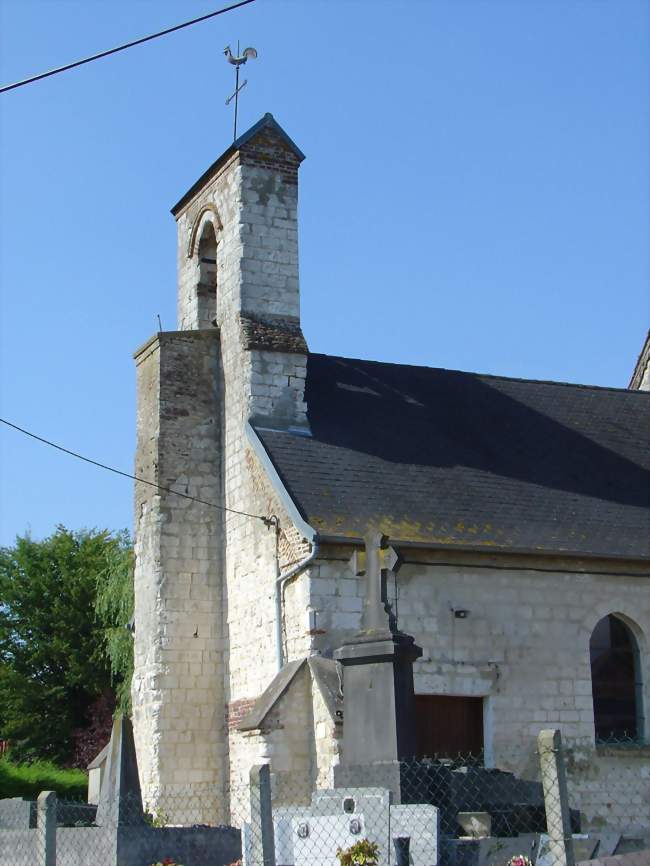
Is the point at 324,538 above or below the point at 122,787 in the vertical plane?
above

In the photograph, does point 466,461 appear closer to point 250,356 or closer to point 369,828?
point 250,356

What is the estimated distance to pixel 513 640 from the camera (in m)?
16.1

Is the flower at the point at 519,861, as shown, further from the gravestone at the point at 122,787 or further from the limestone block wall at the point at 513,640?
the limestone block wall at the point at 513,640

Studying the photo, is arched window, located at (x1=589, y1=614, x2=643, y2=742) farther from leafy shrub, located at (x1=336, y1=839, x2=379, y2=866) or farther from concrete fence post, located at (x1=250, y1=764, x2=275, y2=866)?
concrete fence post, located at (x1=250, y1=764, x2=275, y2=866)

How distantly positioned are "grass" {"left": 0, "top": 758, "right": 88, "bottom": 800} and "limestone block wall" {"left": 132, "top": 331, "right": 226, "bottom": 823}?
7.02m

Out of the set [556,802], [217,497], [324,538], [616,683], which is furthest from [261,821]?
[217,497]

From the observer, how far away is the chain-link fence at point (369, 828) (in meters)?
7.15

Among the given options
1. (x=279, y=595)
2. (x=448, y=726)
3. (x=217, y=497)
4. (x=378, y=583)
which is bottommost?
(x=448, y=726)

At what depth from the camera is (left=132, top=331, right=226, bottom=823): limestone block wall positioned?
17.1 metres

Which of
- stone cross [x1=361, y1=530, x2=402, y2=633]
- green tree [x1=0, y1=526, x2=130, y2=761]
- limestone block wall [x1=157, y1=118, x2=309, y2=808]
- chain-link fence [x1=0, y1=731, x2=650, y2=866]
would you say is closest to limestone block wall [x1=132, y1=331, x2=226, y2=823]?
limestone block wall [x1=157, y1=118, x2=309, y2=808]

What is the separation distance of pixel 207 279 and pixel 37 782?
10588 millimetres

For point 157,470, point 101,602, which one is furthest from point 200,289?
point 101,602

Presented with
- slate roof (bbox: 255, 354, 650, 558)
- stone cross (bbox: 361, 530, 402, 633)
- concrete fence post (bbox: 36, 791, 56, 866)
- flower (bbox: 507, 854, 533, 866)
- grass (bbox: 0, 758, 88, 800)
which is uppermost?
slate roof (bbox: 255, 354, 650, 558)

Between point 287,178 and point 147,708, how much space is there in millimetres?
7842
